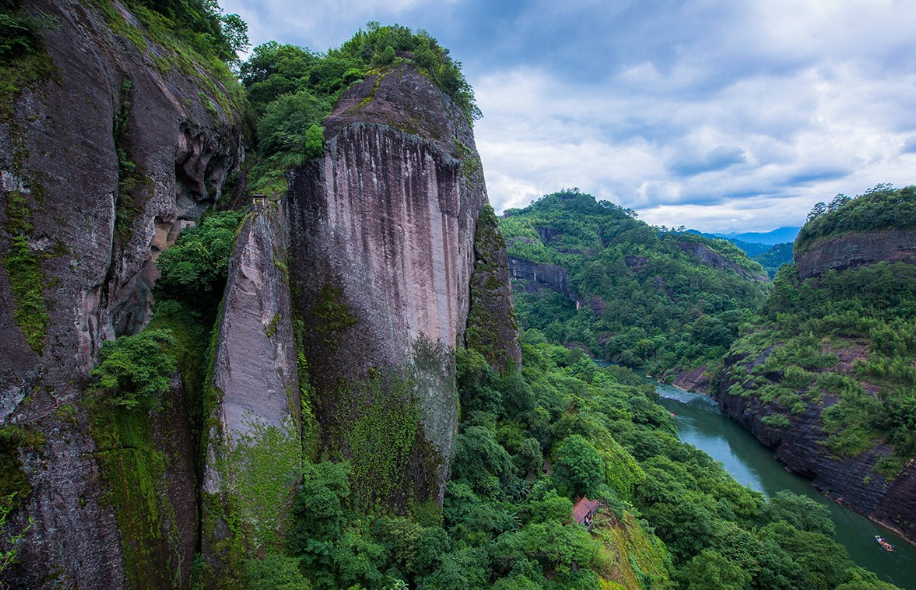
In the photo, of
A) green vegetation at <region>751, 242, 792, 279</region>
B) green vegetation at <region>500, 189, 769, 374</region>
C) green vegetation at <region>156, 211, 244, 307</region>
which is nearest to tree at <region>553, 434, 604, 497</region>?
green vegetation at <region>156, 211, 244, 307</region>

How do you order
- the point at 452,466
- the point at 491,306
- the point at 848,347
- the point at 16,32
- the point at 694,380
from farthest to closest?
the point at 694,380, the point at 848,347, the point at 491,306, the point at 452,466, the point at 16,32

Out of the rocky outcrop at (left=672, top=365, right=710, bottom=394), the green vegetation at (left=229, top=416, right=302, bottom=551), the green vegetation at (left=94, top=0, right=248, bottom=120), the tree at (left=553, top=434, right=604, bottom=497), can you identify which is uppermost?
the green vegetation at (left=94, top=0, right=248, bottom=120)

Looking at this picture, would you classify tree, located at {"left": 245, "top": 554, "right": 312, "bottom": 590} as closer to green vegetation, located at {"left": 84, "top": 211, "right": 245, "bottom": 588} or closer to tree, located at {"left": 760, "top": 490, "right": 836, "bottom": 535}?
green vegetation, located at {"left": 84, "top": 211, "right": 245, "bottom": 588}

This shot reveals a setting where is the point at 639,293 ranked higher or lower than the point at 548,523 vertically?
higher

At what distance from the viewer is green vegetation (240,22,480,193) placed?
1216 cm

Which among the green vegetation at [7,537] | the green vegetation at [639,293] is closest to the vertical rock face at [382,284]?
the green vegetation at [7,537]

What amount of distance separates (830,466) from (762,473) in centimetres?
407

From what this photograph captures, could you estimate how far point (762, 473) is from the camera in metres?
30.3

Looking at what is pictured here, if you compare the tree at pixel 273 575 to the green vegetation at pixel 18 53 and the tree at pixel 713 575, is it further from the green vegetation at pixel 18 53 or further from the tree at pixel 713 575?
the tree at pixel 713 575

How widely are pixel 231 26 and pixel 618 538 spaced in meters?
24.4

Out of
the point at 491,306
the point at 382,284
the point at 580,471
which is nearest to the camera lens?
the point at 382,284

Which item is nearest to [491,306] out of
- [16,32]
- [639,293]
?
[16,32]

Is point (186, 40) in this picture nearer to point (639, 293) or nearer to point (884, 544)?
point (884, 544)

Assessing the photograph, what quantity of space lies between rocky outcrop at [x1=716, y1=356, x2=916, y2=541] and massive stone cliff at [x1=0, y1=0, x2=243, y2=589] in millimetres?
35545
